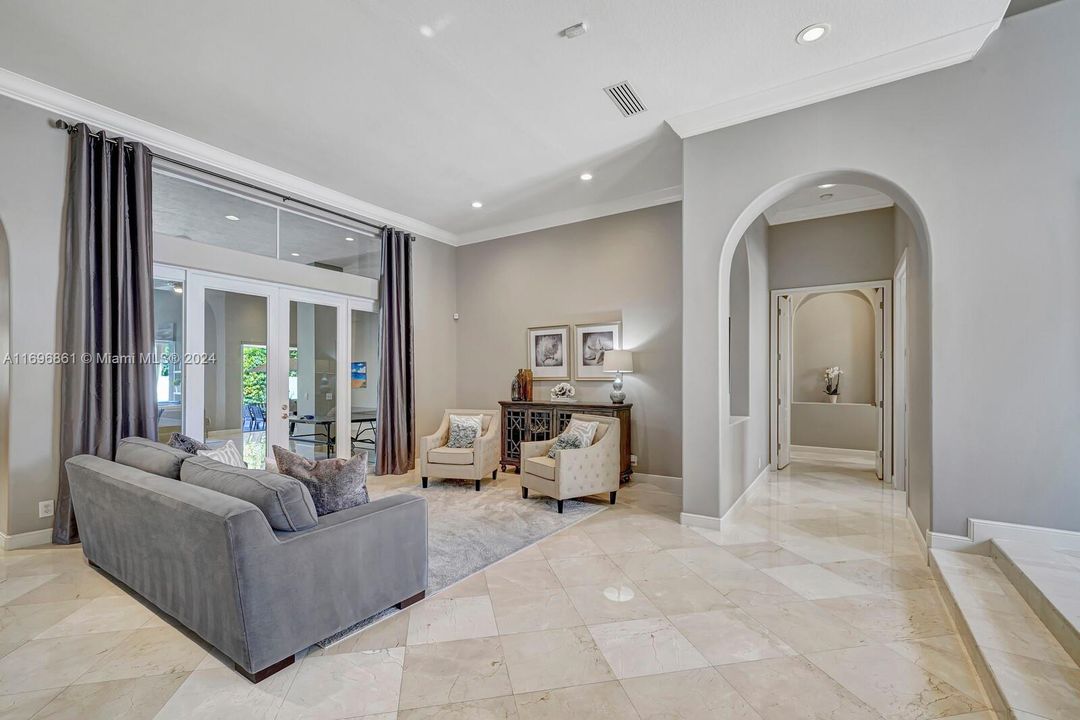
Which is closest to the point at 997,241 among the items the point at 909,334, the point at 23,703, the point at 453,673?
the point at 909,334

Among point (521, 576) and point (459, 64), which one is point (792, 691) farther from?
point (459, 64)

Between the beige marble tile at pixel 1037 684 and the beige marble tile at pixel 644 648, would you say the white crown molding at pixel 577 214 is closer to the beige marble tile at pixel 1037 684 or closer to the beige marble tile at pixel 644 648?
the beige marble tile at pixel 644 648

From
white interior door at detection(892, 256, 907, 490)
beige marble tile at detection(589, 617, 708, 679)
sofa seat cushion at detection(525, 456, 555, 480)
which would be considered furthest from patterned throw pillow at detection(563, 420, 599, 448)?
white interior door at detection(892, 256, 907, 490)

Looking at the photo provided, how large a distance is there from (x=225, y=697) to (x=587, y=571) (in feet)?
6.26

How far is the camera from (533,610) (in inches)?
100

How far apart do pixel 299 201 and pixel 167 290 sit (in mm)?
1583

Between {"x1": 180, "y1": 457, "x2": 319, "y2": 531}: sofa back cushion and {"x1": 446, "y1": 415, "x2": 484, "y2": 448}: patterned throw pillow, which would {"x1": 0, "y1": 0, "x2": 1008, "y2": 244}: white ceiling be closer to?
{"x1": 180, "y1": 457, "x2": 319, "y2": 531}: sofa back cushion

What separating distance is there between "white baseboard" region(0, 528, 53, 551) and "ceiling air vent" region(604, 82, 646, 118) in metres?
5.08

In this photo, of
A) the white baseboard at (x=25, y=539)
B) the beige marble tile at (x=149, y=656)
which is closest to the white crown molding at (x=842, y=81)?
the beige marble tile at (x=149, y=656)

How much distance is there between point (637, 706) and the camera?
1.81 meters

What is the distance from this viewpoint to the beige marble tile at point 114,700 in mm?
1774

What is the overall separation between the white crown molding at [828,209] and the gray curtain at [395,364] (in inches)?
172

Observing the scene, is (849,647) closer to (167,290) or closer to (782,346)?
(782,346)

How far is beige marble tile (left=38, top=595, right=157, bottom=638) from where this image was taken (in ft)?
7.72
